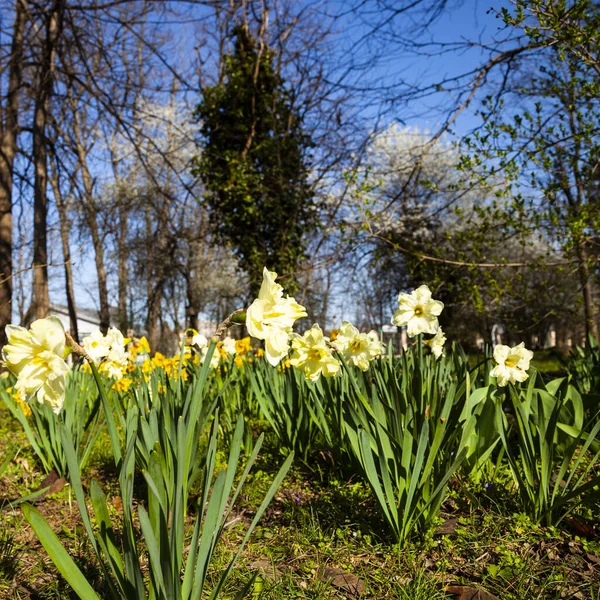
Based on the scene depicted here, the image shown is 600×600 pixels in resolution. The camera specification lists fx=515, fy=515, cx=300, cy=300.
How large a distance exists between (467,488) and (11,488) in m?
2.07

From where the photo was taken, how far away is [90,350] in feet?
8.11

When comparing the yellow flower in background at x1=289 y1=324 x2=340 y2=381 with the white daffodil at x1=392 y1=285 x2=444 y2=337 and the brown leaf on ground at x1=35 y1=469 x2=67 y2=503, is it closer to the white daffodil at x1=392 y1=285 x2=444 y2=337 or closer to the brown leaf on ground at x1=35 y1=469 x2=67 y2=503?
the white daffodil at x1=392 y1=285 x2=444 y2=337

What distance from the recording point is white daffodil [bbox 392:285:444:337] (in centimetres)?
220

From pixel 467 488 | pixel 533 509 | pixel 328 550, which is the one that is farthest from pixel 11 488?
pixel 533 509

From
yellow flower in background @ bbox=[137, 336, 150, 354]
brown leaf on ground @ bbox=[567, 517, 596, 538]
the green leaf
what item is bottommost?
brown leaf on ground @ bbox=[567, 517, 596, 538]

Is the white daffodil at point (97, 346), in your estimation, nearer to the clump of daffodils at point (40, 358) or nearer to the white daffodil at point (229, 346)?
the white daffodil at point (229, 346)

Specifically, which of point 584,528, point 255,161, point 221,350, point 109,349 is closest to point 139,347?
point 221,350

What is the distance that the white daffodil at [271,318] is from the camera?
50.4 inches

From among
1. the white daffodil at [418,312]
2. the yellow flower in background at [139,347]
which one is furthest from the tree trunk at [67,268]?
the white daffodil at [418,312]

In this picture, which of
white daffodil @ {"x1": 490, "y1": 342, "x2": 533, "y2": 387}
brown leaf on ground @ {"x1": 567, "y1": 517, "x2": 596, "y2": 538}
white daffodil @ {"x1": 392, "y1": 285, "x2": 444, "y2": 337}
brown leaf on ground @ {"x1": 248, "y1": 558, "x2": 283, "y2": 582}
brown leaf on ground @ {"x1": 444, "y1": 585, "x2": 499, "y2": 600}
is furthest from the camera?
white daffodil @ {"x1": 392, "y1": 285, "x2": 444, "y2": 337}

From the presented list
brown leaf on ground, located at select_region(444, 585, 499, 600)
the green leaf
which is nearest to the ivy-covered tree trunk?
brown leaf on ground, located at select_region(444, 585, 499, 600)

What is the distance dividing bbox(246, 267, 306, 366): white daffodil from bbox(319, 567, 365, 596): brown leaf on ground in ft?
2.45

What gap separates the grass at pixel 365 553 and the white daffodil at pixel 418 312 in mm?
654

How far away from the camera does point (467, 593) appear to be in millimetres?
1436
